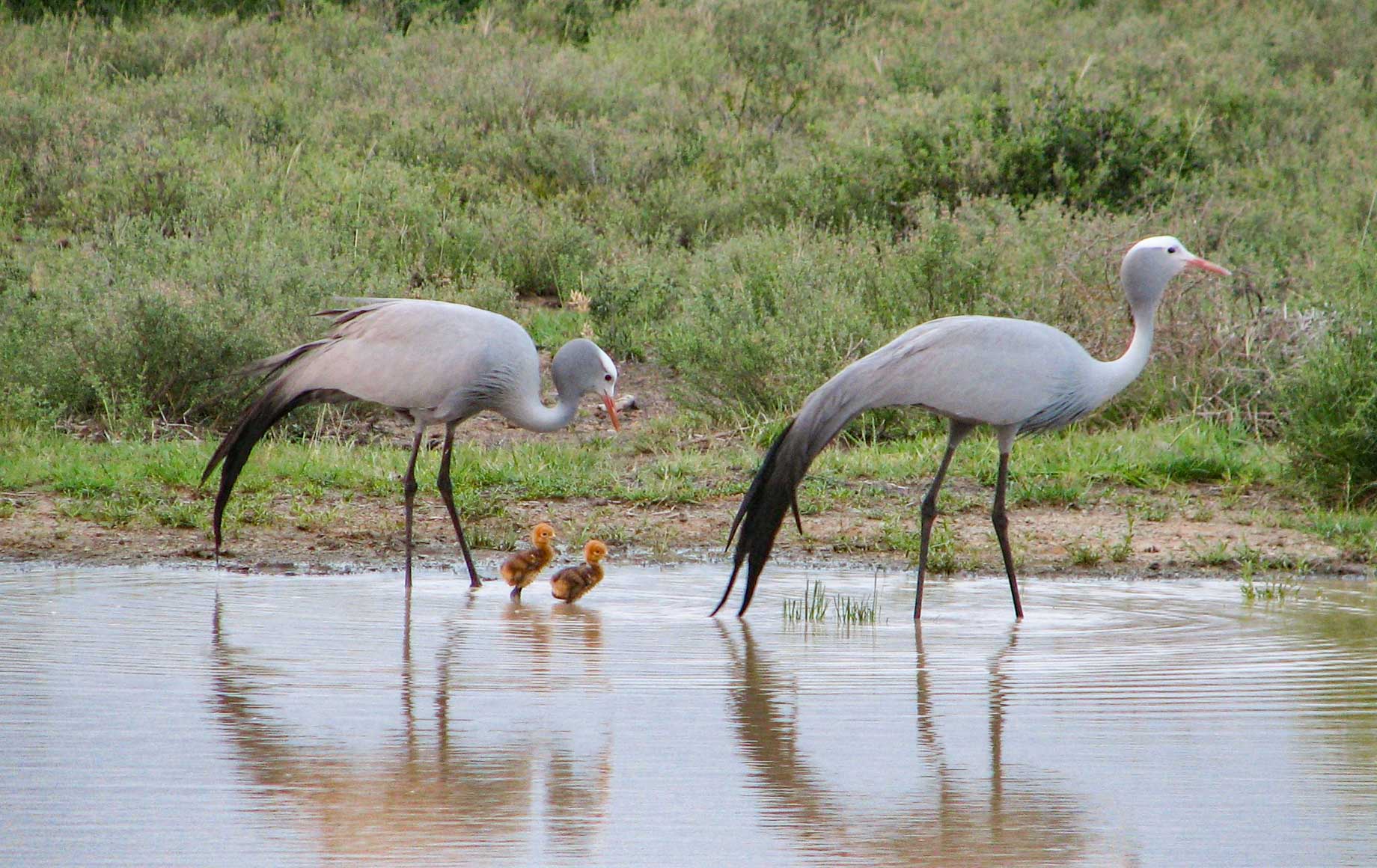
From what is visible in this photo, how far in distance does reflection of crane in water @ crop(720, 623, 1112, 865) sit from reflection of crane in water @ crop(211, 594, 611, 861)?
1.40 feet

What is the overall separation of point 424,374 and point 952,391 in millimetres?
2327

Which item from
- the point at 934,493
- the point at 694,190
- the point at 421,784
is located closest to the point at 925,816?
the point at 421,784

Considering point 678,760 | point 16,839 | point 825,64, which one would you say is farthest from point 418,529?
point 825,64

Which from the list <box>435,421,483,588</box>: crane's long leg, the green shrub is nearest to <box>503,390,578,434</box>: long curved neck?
<box>435,421,483,588</box>: crane's long leg

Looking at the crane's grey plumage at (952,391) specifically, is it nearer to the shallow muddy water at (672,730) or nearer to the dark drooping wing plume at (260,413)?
the shallow muddy water at (672,730)

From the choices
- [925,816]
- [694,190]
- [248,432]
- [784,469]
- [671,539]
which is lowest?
[925,816]

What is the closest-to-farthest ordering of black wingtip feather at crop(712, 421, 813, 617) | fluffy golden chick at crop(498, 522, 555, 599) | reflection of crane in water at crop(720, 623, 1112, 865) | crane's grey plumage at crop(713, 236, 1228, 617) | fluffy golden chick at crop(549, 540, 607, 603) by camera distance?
reflection of crane in water at crop(720, 623, 1112, 865) < black wingtip feather at crop(712, 421, 813, 617) < crane's grey plumage at crop(713, 236, 1228, 617) < fluffy golden chick at crop(549, 540, 607, 603) < fluffy golden chick at crop(498, 522, 555, 599)

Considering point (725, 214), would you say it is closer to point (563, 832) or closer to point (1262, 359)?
point (1262, 359)

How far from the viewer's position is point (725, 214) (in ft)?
46.3

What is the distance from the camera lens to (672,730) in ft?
15.0

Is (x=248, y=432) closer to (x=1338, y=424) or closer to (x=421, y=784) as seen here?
(x=421, y=784)

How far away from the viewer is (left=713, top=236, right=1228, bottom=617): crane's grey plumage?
20.6ft

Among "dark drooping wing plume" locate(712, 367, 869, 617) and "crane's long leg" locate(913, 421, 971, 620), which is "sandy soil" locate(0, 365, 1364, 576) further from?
"dark drooping wing plume" locate(712, 367, 869, 617)

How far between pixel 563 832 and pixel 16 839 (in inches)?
45.0
